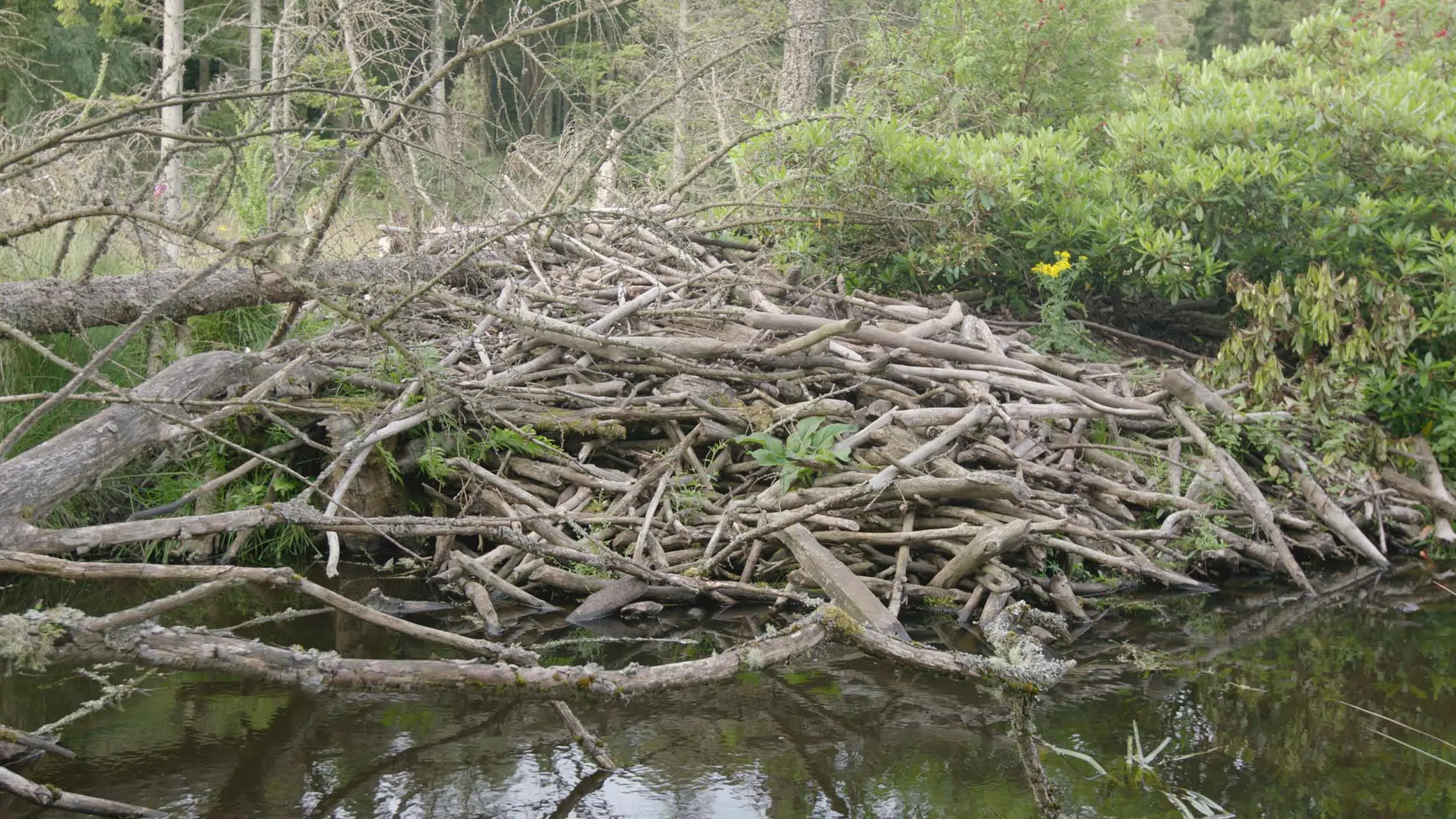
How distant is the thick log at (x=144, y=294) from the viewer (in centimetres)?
545

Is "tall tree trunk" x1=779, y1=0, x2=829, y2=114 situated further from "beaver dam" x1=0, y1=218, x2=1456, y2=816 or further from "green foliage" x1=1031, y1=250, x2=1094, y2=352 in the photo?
"beaver dam" x1=0, y1=218, x2=1456, y2=816

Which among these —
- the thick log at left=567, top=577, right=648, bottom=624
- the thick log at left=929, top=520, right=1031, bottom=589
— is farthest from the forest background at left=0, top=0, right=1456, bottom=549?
the thick log at left=929, top=520, right=1031, bottom=589

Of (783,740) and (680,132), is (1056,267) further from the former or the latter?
(680,132)

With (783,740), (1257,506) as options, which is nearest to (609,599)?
(783,740)

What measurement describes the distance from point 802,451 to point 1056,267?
2820 millimetres

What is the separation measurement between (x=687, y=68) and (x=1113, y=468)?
3.51 meters

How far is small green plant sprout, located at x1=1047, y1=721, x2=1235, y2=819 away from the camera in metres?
3.50

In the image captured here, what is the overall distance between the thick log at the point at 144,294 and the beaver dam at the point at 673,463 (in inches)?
0.7

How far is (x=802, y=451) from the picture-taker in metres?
5.64

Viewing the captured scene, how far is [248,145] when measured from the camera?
7.48m

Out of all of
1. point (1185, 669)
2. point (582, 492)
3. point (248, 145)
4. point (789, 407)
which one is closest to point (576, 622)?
point (582, 492)

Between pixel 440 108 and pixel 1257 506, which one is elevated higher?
pixel 440 108

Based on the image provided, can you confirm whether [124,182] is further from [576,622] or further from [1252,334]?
[1252,334]

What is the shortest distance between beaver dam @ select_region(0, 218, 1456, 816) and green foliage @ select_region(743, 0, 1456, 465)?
1.79 feet
